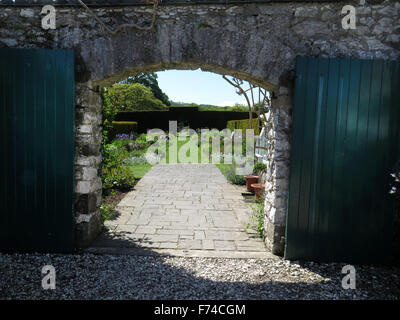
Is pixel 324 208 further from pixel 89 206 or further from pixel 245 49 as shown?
pixel 89 206

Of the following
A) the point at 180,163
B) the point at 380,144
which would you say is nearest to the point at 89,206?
the point at 380,144

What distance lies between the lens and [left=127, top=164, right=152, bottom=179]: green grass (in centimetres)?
886

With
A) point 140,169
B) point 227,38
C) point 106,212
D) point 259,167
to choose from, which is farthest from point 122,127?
point 227,38

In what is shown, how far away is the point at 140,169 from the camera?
9.87 metres

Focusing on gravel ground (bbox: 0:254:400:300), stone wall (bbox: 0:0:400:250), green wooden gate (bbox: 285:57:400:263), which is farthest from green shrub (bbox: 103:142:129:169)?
green wooden gate (bbox: 285:57:400:263)

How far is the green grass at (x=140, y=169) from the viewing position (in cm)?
886

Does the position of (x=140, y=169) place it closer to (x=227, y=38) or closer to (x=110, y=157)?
(x=110, y=157)

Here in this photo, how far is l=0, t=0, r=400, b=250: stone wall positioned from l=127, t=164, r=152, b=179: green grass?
5.27 meters

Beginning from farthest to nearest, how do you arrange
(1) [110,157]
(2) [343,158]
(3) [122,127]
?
(3) [122,127] → (1) [110,157] → (2) [343,158]

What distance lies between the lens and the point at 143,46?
3508mm

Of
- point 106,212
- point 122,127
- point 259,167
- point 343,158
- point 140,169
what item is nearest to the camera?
point 343,158

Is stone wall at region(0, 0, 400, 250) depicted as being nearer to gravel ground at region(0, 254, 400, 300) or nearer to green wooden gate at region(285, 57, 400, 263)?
green wooden gate at region(285, 57, 400, 263)

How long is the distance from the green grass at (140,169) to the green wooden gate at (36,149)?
4891 millimetres

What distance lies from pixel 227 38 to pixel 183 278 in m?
2.53
